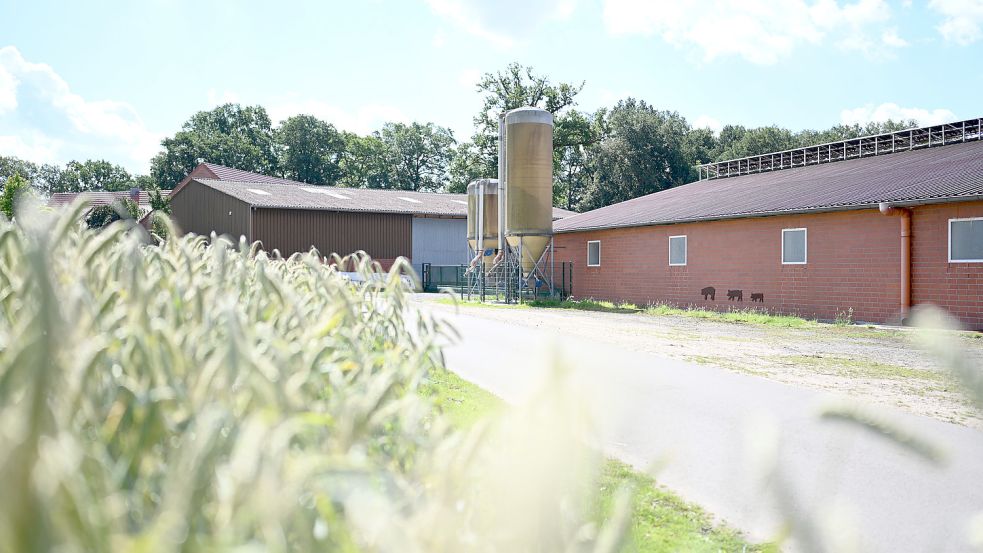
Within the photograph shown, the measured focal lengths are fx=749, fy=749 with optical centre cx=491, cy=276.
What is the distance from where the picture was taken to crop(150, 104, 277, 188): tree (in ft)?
238

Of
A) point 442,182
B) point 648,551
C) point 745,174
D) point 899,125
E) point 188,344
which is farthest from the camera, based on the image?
point 442,182

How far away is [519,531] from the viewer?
2.63 ft

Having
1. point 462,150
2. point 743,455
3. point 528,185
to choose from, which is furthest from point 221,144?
point 743,455

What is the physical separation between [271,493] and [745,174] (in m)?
34.4

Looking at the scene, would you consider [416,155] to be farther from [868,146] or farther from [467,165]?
[868,146]

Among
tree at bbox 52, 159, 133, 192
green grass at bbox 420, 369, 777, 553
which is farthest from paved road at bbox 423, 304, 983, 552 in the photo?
tree at bbox 52, 159, 133, 192

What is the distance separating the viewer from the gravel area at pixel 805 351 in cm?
880

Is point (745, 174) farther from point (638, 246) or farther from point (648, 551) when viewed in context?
point (648, 551)

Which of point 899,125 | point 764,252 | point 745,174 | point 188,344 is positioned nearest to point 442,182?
point 899,125

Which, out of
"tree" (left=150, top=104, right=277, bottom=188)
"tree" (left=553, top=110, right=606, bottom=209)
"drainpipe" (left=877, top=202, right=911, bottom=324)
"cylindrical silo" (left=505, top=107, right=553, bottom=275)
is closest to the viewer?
"drainpipe" (left=877, top=202, right=911, bottom=324)

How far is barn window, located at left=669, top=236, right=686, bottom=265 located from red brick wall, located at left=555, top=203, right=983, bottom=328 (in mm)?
180

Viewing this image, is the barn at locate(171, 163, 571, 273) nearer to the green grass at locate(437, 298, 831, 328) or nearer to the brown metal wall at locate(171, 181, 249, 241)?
the brown metal wall at locate(171, 181, 249, 241)

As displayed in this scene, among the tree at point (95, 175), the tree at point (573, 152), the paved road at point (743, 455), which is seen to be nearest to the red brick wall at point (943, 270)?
the paved road at point (743, 455)

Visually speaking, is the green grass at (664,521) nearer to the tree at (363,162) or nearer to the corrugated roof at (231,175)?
the corrugated roof at (231,175)
